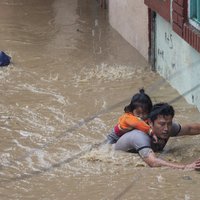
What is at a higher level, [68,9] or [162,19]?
[162,19]

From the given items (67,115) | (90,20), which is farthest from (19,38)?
(67,115)

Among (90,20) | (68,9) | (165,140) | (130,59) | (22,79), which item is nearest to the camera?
(165,140)

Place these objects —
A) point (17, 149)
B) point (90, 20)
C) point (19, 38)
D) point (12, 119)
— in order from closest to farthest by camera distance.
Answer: point (17, 149)
point (12, 119)
point (19, 38)
point (90, 20)

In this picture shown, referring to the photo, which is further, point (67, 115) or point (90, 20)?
point (90, 20)

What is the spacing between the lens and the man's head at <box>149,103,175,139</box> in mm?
7586

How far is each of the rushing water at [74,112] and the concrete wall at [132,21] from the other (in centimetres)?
17

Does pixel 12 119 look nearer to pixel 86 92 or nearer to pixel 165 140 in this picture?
pixel 86 92

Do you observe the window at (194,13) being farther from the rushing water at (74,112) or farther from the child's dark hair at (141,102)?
the child's dark hair at (141,102)

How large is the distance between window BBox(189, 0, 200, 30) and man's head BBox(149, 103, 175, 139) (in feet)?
7.76

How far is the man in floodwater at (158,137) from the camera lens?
7531mm

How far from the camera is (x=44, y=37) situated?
14594 mm

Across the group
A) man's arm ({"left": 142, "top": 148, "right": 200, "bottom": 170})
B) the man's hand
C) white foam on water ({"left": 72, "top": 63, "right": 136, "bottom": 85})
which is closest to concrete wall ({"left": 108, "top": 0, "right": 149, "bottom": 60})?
white foam on water ({"left": 72, "top": 63, "right": 136, "bottom": 85})

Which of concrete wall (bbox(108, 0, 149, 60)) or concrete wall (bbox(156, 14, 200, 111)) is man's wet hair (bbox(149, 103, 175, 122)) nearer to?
concrete wall (bbox(156, 14, 200, 111))

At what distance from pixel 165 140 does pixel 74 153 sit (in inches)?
41.6
